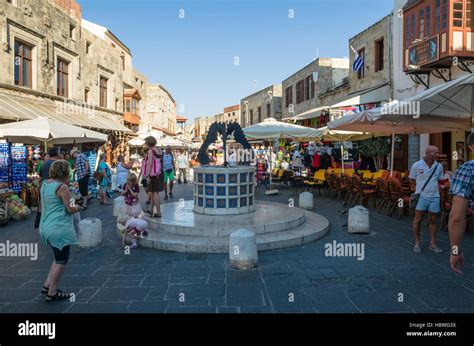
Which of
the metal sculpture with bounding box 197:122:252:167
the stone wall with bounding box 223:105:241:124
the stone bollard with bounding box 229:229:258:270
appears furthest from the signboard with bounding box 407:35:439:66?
the stone wall with bounding box 223:105:241:124

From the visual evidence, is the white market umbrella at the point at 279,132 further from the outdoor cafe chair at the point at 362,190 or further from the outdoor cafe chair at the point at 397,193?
the outdoor cafe chair at the point at 397,193

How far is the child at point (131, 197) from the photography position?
653cm

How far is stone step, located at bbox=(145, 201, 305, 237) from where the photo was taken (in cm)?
686

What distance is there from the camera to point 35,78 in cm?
1808

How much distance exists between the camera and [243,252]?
527 centimetres

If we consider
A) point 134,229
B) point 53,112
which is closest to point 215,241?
point 134,229

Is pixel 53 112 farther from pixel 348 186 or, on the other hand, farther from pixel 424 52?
pixel 424 52

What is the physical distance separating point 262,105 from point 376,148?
23.6 meters

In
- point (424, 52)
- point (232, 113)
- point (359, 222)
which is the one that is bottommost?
point (359, 222)

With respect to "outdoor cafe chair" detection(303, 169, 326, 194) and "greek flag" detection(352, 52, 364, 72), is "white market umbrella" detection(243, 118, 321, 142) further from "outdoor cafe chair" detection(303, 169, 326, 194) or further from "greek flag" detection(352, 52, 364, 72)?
"greek flag" detection(352, 52, 364, 72)

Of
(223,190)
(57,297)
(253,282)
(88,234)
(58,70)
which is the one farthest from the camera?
(58,70)

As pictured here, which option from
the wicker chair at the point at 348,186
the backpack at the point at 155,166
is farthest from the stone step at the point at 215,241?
the wicker chair at the point at 348,186

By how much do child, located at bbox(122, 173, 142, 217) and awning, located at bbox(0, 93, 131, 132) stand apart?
9.15m

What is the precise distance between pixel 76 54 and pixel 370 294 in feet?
76.0
